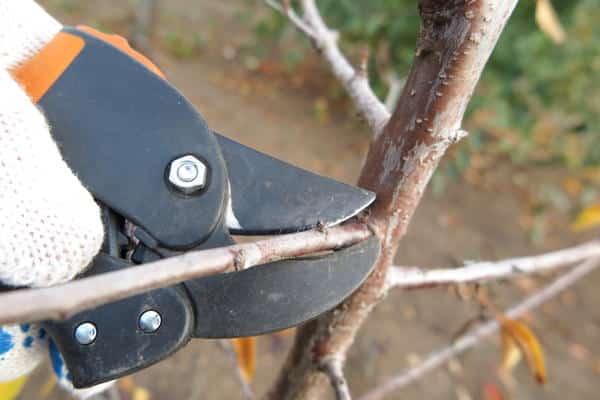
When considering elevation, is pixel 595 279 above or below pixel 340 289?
below

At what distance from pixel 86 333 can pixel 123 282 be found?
329 mm

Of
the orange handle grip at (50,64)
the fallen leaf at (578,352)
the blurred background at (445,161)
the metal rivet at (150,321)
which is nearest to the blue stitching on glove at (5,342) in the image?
the metal rivet at (150,321)

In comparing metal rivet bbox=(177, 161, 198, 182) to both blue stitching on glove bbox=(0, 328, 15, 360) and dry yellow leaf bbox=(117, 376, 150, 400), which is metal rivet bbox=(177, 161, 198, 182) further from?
dry yellow leaf bbox=(117, 376, 150, 400)

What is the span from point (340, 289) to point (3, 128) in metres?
0.41

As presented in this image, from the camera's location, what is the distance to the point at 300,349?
80 cm

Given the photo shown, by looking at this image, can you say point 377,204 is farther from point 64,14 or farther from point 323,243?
point 64,14

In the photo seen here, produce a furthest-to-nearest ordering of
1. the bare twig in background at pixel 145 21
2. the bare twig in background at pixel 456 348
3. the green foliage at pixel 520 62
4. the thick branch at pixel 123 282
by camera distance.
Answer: the bare twig in background at pixel 145 21
the green foliage at pixel 520 62
the bare twig in background at pixel 456 348
the thick branch at pixel 123 282

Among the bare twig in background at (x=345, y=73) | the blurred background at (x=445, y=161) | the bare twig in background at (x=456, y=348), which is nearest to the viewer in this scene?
the bare twig in background at (x=345, y=73)

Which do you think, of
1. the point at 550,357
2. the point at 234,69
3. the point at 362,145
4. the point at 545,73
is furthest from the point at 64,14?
the point at 550,357

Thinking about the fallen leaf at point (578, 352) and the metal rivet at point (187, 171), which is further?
the fallen leaf at point (578, 352)

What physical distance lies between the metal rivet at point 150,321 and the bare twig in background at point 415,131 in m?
0.24

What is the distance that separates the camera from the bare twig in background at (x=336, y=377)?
2.24ft

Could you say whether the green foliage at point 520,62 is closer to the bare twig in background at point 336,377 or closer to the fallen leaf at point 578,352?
the fallen leaf at point 578,352

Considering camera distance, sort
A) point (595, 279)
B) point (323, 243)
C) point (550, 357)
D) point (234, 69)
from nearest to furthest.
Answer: point (323, 243) < point (550, 357) < point (595, 279) < point (234, 69)
